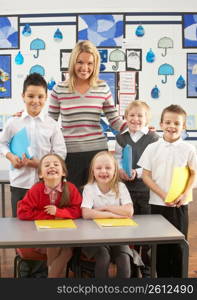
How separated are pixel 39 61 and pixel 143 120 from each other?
350 centimetres

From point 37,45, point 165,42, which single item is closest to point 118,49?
point 165,42

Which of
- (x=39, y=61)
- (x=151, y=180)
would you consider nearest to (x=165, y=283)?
(x=151, y=180)

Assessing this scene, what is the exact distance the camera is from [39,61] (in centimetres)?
654

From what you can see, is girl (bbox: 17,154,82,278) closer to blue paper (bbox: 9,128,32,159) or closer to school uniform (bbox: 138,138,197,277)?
blue paper (bbox: 9,128,32,159)

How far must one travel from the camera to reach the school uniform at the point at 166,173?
3068mm

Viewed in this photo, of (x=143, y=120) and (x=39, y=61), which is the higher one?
(x=39, y=61)

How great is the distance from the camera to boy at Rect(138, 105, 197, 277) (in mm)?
3041

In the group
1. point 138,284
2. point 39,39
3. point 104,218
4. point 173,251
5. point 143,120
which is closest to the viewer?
point 138,284

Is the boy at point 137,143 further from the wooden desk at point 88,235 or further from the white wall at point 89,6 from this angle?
the white wall at point 89,6

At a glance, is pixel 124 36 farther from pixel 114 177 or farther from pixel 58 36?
pixel 114 177

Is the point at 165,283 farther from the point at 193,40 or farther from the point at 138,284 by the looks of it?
the point at 193,40

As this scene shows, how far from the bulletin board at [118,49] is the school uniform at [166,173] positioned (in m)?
3.46

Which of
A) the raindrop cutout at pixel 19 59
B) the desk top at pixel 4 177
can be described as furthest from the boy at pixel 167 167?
the raindrop cutout at pixel 19 59

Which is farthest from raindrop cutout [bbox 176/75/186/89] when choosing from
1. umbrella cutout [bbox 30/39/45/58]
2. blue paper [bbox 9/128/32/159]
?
blue paper [bbox 9/128/32/159]
